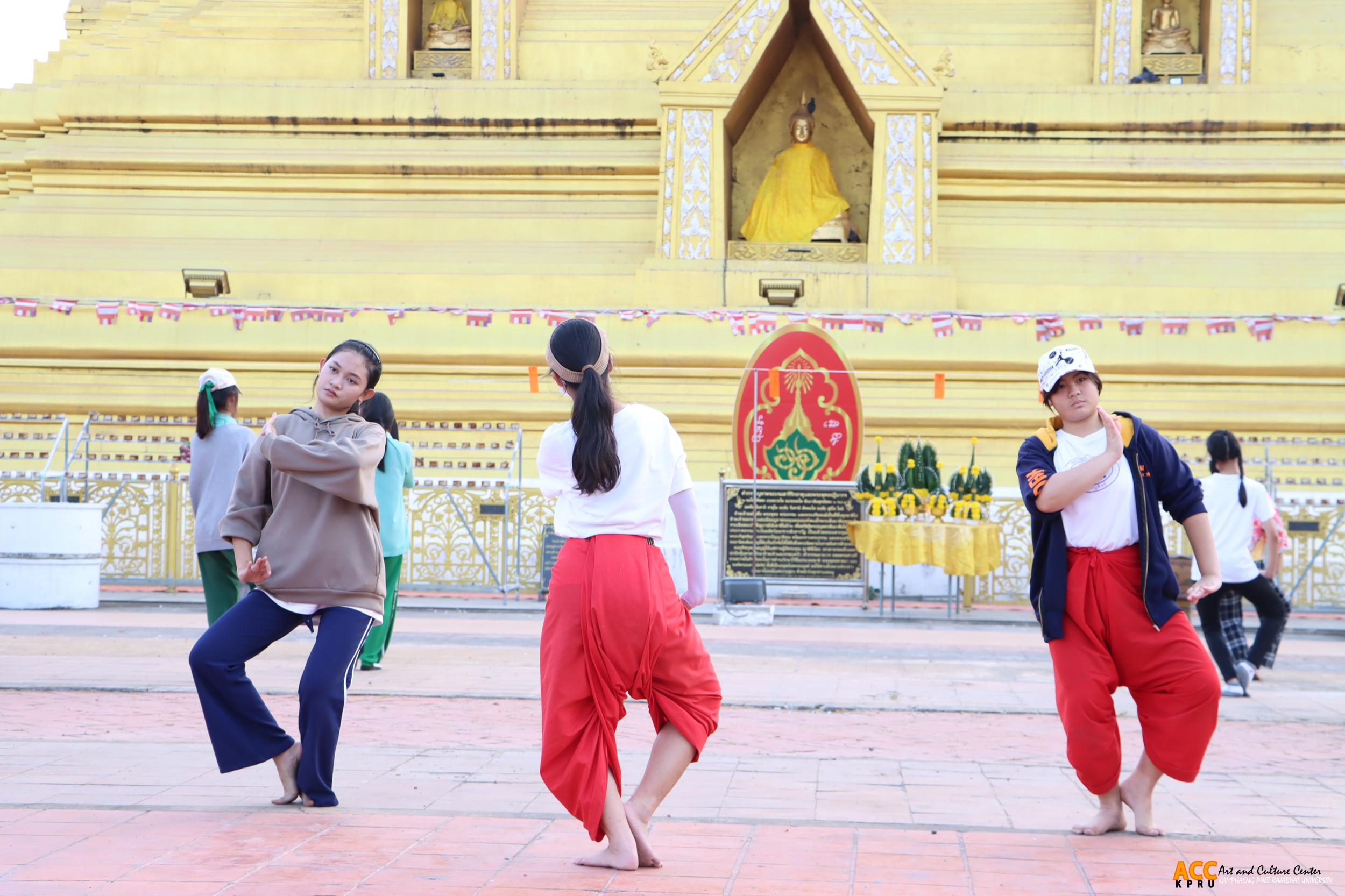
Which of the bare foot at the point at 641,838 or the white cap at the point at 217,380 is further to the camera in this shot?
the white cap at the point at 217,380

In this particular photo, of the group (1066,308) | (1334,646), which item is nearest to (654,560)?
(1334,646)

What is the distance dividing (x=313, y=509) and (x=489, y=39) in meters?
15.2

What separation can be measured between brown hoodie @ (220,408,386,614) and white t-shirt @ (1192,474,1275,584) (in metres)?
5.47

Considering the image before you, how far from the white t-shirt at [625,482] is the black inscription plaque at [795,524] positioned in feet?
26.8

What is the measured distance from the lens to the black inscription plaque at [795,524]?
41.0 feet

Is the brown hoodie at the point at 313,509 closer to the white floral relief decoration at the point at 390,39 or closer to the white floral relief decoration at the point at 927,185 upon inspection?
the white floral relief decoration at the point at 927,185

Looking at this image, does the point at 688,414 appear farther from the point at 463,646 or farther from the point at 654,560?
the point at 654,560

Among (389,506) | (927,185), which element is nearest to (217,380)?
(389,506)

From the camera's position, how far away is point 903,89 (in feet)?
54.1

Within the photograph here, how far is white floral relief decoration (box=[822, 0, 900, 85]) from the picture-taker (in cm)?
1655

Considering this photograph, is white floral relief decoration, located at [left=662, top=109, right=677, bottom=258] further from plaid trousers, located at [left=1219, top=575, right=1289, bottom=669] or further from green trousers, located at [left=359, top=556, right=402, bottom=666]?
plaid trousers, located at [left=1219, top=575, right=1289, bottom=669]

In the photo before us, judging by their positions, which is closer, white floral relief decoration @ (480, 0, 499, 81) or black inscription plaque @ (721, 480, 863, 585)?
black inscription plaque @ (721, 480, 863, 585)

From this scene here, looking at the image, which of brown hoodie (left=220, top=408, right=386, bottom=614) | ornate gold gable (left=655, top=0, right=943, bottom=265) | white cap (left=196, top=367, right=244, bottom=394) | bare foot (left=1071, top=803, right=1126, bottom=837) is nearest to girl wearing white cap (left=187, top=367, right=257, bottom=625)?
white cap (left=196, top=367, right=244, bottom=394)

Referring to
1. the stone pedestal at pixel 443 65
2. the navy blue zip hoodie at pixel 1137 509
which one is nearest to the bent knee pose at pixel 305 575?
the navy blue zip hoodie at pixel 1137 509
